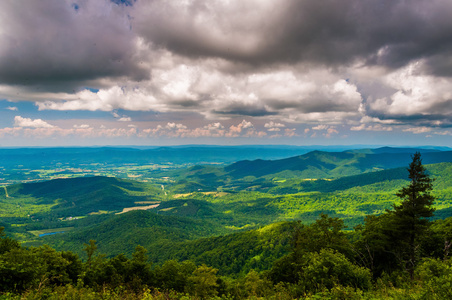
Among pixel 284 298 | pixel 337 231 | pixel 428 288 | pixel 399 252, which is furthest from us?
pixel 337 231

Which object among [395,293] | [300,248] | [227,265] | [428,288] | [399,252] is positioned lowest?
[227,265]

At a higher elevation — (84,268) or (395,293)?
(395,293)

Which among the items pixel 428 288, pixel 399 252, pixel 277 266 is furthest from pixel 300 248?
pixel 428 288

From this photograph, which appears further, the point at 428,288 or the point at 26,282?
the point at 26,282

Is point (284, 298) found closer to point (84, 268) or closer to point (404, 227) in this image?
point (404, 227)

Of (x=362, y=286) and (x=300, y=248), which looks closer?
(x=362, y=286)

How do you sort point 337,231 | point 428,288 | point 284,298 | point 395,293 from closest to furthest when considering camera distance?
1. point 428,288
2. point 395,293
3. point 284,298
4. point 337,231

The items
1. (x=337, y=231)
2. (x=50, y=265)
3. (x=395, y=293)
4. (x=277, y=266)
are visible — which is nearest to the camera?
(x=395, y=293)

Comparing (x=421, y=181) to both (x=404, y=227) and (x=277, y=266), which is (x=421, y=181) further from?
(x=277, y=266)

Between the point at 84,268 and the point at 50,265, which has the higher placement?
the point at 50,265

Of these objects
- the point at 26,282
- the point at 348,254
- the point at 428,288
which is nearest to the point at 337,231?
the point at 348,254
